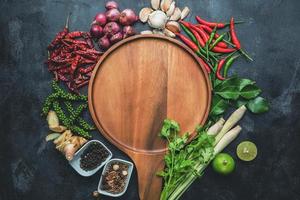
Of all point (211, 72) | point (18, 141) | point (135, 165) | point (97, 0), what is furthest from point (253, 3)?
point (18, 141)

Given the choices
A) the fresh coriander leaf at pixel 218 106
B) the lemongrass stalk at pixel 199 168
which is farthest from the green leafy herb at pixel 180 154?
the fresh coriander leaf at pixel 218 106

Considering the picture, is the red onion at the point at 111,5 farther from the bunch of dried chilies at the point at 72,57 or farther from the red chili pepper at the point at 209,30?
the red chili pepper at the point at 209,30

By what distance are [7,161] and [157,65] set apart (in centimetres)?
115

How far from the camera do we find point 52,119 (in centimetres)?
266

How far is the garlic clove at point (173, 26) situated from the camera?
8.63ft

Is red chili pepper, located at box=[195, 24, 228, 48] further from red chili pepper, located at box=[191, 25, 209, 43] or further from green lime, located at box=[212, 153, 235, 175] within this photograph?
green lime, located at box=[212, 153, 235, 175]

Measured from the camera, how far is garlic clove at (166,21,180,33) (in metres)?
2.63

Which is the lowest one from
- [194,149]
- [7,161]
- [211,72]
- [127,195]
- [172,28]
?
[127,195]

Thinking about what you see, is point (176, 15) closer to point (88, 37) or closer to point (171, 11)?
point (171, 11)

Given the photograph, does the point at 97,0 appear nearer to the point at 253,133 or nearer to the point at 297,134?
the point at 253,133

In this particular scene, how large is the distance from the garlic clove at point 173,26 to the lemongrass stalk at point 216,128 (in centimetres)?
62

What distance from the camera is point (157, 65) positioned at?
8.45 feet

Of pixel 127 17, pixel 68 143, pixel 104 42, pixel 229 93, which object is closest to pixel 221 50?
pixel 229 93

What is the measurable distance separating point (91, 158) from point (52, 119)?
0.35 meters
